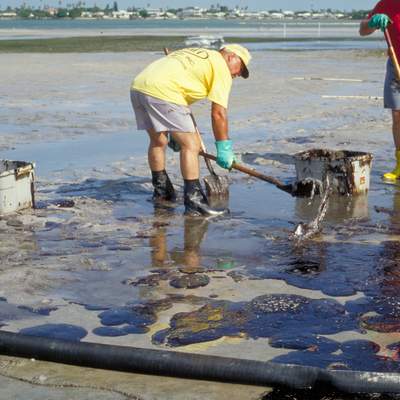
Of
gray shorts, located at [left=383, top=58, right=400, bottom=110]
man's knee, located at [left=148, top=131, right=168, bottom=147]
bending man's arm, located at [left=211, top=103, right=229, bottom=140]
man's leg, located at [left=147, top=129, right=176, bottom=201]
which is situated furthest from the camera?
gray shorts, located at [left=383, top=58, right=400, bottom=110]

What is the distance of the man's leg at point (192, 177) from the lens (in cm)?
793

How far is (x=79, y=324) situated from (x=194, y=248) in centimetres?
197

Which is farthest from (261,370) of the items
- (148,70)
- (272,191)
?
(272,191)

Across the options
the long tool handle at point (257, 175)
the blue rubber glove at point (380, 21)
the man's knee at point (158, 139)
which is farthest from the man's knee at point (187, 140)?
the blue rubber glove at point (380, 21)

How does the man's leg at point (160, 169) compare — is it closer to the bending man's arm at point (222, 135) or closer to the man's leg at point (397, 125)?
the bending man's arm at point (222, 135)

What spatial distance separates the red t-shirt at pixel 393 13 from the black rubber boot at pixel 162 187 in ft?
9.48

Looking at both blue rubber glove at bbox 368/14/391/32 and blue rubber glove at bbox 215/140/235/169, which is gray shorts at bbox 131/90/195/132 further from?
blue rubber glove at bbox 368/14/391/32

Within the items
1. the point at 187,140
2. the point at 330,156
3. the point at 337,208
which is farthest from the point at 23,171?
the point at 330,156

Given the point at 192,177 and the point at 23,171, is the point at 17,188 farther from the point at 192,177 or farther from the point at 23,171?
the point at 192,177

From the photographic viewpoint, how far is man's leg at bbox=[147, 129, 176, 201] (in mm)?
8438

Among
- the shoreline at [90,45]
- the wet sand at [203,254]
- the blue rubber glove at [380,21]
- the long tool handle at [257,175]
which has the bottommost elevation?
Answer: the wet sand at [203,254]

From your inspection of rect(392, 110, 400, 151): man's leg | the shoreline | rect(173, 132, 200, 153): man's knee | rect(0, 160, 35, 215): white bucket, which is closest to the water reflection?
rect(392, 110, 400, 151): man's leg

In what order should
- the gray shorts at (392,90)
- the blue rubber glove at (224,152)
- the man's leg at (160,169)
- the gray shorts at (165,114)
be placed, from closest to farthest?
1. the blue rubber glove at (224,152)
2. the gray shorts at (165,114)
3. the man's leg at (160,169)
4. the gray shorts at (392,90)

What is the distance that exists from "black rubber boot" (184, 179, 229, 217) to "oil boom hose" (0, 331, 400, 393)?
3.67 m
